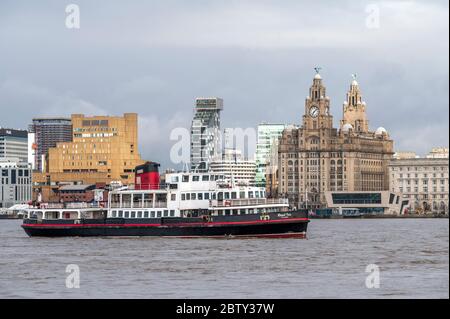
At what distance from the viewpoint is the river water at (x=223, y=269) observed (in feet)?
167

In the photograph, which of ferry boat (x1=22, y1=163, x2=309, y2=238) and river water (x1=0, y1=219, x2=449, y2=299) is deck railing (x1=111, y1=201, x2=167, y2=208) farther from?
river water (x1=0, y1=219, x2=449, y2=299)

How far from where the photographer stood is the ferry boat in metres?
91.7

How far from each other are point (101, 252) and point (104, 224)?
2022 centimetres

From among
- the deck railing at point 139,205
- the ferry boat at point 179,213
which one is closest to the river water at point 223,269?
the ferry boat at point 179,213

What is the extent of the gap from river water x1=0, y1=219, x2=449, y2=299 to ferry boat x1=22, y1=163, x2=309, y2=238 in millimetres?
2471

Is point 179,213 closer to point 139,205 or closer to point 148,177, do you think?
point 139,205

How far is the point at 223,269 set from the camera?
202 feet

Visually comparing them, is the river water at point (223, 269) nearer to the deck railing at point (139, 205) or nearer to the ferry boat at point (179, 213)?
the ferry boat at point (179, 213)

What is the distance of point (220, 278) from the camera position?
56594mm

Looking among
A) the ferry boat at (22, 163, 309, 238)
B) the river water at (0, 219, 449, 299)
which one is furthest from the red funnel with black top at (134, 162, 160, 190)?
the river water at (0, 219, 449, 299)

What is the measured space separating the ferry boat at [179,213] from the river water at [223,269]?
2.47 metres
